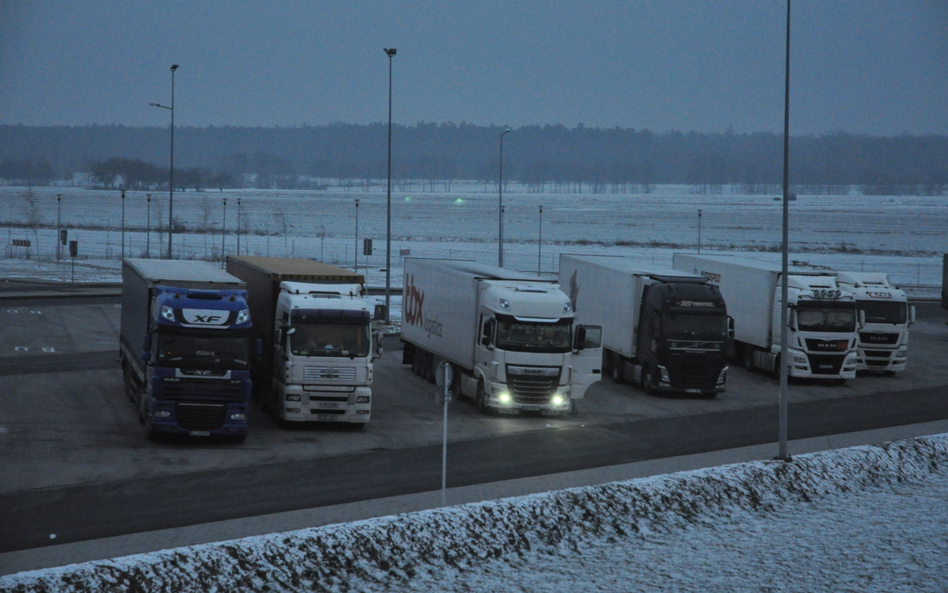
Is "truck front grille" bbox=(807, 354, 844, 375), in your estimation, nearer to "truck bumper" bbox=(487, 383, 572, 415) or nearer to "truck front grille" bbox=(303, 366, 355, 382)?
"truck bumper" bbox=(487, 383, 572, 415)

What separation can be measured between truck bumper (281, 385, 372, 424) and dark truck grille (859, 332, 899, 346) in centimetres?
1815

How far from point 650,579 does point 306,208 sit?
180787 millimetres

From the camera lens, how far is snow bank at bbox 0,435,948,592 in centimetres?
1272

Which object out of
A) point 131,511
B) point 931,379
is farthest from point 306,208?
point 131,511

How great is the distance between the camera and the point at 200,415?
2072 cm

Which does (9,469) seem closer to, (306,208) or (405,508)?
(405,508)

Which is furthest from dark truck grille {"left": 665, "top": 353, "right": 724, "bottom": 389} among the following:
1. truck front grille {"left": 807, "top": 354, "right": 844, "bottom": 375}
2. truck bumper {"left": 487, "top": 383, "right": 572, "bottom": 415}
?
truck front grille {"left": 807, "top": 354, "right": 844, "bottom": 375}

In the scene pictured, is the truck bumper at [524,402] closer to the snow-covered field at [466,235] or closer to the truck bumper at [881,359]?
the truck bumper at [881,359]

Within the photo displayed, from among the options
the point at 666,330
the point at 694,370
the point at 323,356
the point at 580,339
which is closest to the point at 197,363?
the point at 323,356

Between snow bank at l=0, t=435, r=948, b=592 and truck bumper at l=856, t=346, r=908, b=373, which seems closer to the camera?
snow bank at l=0, t=435, r=948, b=592

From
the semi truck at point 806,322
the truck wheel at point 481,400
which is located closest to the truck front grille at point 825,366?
the semi truck at point 806,322

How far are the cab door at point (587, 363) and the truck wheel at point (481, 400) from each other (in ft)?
7.17

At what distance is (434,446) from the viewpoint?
72.4ft

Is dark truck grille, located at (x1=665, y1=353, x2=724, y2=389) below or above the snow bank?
above
